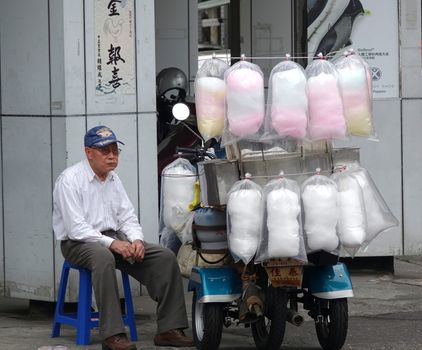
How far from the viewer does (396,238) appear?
966cm

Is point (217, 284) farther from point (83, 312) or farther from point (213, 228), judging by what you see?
point (83, 312)

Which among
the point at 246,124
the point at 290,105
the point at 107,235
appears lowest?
the point at 107,235

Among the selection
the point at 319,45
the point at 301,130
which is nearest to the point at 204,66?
the point at 301,130

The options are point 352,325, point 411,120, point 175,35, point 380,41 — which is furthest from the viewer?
point 175,35

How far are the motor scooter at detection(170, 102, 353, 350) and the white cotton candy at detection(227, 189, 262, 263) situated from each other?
0.15 m

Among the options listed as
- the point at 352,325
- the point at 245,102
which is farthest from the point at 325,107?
the point at 352,325

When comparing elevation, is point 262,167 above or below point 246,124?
below

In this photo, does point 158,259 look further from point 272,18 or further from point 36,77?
point 272,18

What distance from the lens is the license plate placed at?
646cm

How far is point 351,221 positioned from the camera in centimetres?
646

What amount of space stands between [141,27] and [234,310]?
2236mm

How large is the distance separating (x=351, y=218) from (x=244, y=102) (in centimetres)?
87

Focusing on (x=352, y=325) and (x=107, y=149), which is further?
(x=352, y=325)

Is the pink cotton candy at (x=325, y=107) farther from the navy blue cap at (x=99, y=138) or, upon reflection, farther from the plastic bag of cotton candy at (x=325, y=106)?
the navy blue cap at (x=99, y=138)
